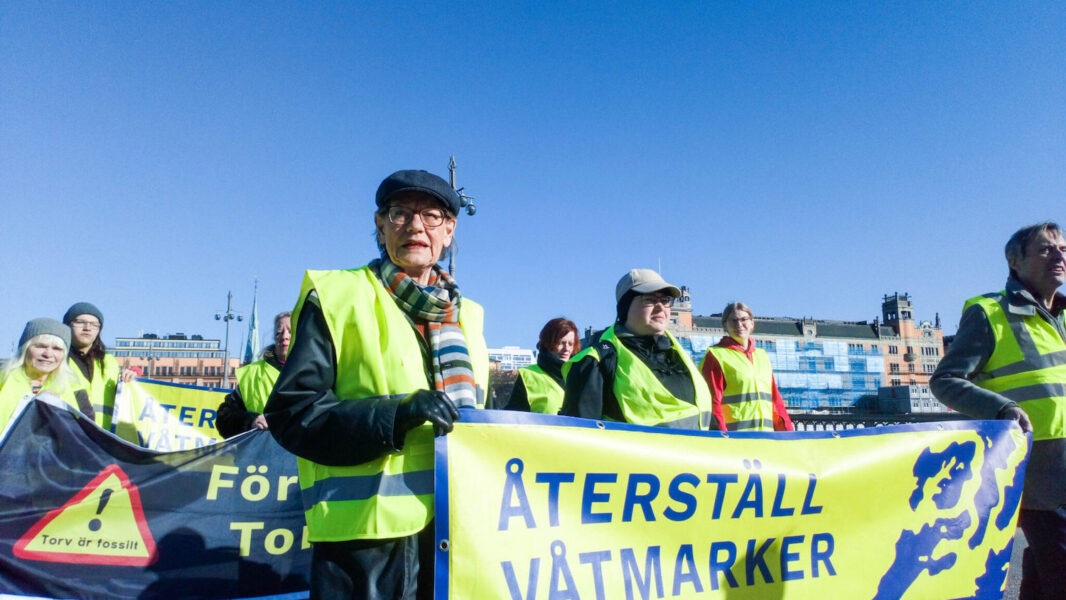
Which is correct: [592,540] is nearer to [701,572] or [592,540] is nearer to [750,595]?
[701,572]

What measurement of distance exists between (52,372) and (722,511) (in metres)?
5.10

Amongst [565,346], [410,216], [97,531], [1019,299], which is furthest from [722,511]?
[565,346]

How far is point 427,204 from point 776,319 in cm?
12379

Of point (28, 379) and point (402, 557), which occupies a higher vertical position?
point (28, 379)

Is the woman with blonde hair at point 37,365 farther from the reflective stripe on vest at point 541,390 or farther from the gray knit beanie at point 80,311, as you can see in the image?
the reflective stripe on vest at point 541,390

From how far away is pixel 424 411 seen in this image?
6.25ft

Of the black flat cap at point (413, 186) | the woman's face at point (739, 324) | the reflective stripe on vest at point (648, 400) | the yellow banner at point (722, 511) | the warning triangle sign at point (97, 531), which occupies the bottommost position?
the warning triangle sign at point (97, 531)

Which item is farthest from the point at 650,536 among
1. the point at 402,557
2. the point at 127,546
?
the point at 127,546

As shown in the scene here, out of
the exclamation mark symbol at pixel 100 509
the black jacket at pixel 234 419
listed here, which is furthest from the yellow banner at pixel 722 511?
the black jacket at pixel 234 419

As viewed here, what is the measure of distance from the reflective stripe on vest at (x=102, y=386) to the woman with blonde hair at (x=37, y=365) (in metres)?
0.36

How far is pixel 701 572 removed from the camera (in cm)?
263

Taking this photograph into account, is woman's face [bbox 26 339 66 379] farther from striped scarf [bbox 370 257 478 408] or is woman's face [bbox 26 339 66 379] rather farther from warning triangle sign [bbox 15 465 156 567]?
striped scarf [bbox 370 257 478 408]

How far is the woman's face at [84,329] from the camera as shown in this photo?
19.3 ft

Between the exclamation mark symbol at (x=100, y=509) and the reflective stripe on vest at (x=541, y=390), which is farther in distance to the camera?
the reflective stripe on vest at (x=541, y=390)
